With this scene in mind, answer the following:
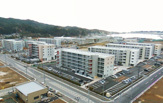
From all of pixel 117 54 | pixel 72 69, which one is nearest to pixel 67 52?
pixel 72 69

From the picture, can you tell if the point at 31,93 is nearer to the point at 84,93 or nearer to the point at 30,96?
the point at 30,96

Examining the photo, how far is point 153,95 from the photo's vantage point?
2559 cm

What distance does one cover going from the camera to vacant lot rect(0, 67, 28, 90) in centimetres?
3019

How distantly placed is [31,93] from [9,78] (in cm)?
1651

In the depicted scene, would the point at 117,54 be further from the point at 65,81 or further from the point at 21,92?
the point at 21,92

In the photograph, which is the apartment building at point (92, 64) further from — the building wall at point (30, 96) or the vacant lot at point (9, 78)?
the vacant lot at point (9, 78)

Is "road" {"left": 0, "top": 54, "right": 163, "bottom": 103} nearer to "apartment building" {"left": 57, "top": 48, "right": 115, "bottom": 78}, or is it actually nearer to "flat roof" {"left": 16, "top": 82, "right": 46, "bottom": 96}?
"flat roof" {"left": 16, "top": 82, "right": 46, "bottom": 96}

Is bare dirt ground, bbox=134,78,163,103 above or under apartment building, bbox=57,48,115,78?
under

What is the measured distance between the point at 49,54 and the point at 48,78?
2432 centimetres

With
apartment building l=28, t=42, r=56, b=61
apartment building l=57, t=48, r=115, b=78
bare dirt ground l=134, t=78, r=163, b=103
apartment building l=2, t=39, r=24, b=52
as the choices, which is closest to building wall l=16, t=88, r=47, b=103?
apartment building l=57, t=48, r=115, b=78

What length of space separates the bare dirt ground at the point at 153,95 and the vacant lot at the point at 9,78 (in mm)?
29966

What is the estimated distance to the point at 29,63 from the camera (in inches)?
1986

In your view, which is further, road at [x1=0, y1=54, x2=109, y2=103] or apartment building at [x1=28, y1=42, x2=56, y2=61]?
apartment building at [x1=28, y1=42, x2=56, y2=61]

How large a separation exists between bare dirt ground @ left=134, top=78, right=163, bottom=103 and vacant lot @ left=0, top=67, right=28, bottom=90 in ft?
98.3
